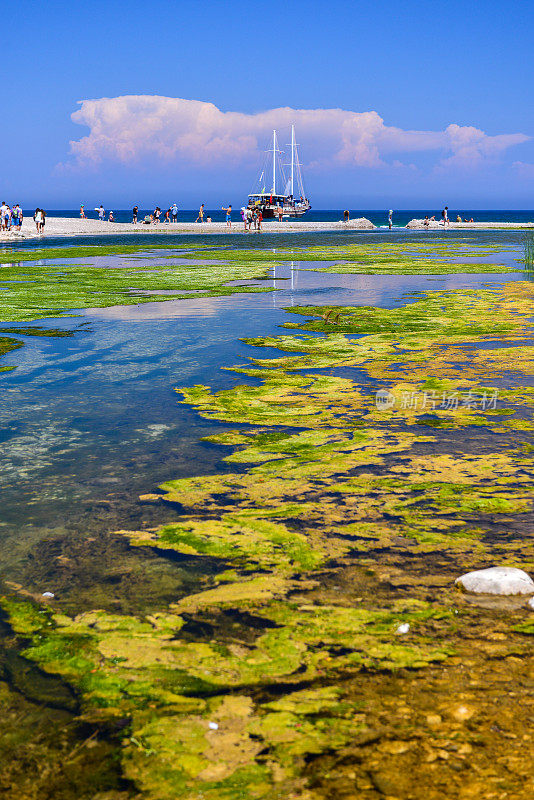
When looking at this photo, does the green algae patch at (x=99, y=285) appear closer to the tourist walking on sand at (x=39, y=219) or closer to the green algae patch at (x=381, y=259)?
the green algae patch at (x=381, y=259)

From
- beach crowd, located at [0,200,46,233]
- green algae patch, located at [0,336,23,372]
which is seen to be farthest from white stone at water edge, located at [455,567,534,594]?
beach crowd, located at [0,200,46,233]

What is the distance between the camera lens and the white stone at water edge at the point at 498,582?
4.32 meters

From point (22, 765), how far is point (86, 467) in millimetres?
3927

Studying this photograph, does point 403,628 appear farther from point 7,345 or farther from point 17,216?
point 17,216

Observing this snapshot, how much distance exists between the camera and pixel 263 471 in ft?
21.8

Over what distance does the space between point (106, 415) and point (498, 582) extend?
5.61m

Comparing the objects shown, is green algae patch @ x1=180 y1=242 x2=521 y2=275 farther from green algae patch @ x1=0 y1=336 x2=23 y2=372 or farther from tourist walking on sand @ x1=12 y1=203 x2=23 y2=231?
tourist walking on sand @ x1=12 y1=203 x2=23 y2=231

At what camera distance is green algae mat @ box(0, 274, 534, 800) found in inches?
116

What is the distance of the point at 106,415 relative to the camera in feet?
28.3

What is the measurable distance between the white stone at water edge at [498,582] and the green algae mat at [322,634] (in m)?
0.13

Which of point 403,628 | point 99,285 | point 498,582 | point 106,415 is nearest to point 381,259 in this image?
point 99,285

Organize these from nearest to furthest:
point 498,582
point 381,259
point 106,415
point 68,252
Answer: point 498,582
point 106,415
point 381,259
point 68,252

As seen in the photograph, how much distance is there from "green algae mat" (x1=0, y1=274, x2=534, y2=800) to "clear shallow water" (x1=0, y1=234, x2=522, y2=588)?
42cm

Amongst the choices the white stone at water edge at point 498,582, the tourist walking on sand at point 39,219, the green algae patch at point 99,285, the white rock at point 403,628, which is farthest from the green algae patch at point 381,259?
the white rock at point 403,628
